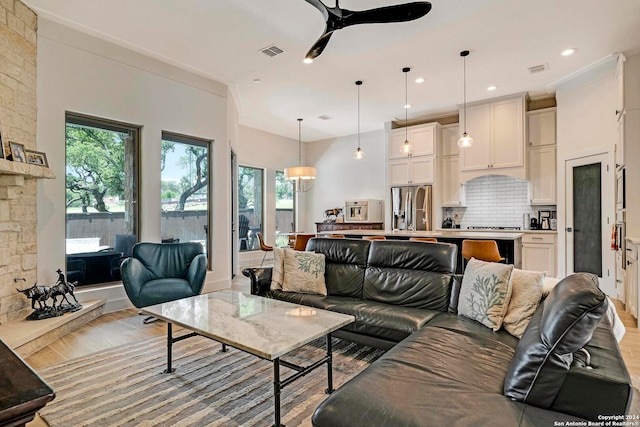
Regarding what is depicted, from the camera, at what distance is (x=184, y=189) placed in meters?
4.99

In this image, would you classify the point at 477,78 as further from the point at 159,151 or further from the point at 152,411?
the point at 152,411

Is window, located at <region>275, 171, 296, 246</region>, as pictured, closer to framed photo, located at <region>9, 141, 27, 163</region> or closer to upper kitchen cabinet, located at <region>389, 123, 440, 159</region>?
upper kitchen cabinet, located at <region>389, 123, 440, 159</region>

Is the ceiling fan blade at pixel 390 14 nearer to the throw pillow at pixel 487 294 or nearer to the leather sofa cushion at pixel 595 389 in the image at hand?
the throw pillow at pixel 487 294

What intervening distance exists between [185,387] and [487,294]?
215cm

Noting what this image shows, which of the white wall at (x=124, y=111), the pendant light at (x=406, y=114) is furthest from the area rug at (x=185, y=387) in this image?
the pendant light at (x=406, y=114)

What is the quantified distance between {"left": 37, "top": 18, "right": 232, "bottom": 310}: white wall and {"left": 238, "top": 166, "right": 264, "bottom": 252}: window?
2245 mm

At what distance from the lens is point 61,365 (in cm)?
261

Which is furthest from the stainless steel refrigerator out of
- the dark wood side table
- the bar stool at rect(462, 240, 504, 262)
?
the dark wood side table

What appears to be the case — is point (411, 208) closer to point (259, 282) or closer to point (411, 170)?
point (411, 170)

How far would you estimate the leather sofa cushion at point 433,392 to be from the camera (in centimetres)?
121

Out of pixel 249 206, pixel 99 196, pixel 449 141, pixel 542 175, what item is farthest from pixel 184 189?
pixel 542 175

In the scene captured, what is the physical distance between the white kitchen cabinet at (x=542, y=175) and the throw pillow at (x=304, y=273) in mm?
4408

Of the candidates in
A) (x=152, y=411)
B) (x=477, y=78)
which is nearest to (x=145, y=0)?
(x=152, y=411)

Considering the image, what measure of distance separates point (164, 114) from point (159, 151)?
0.51 meters
